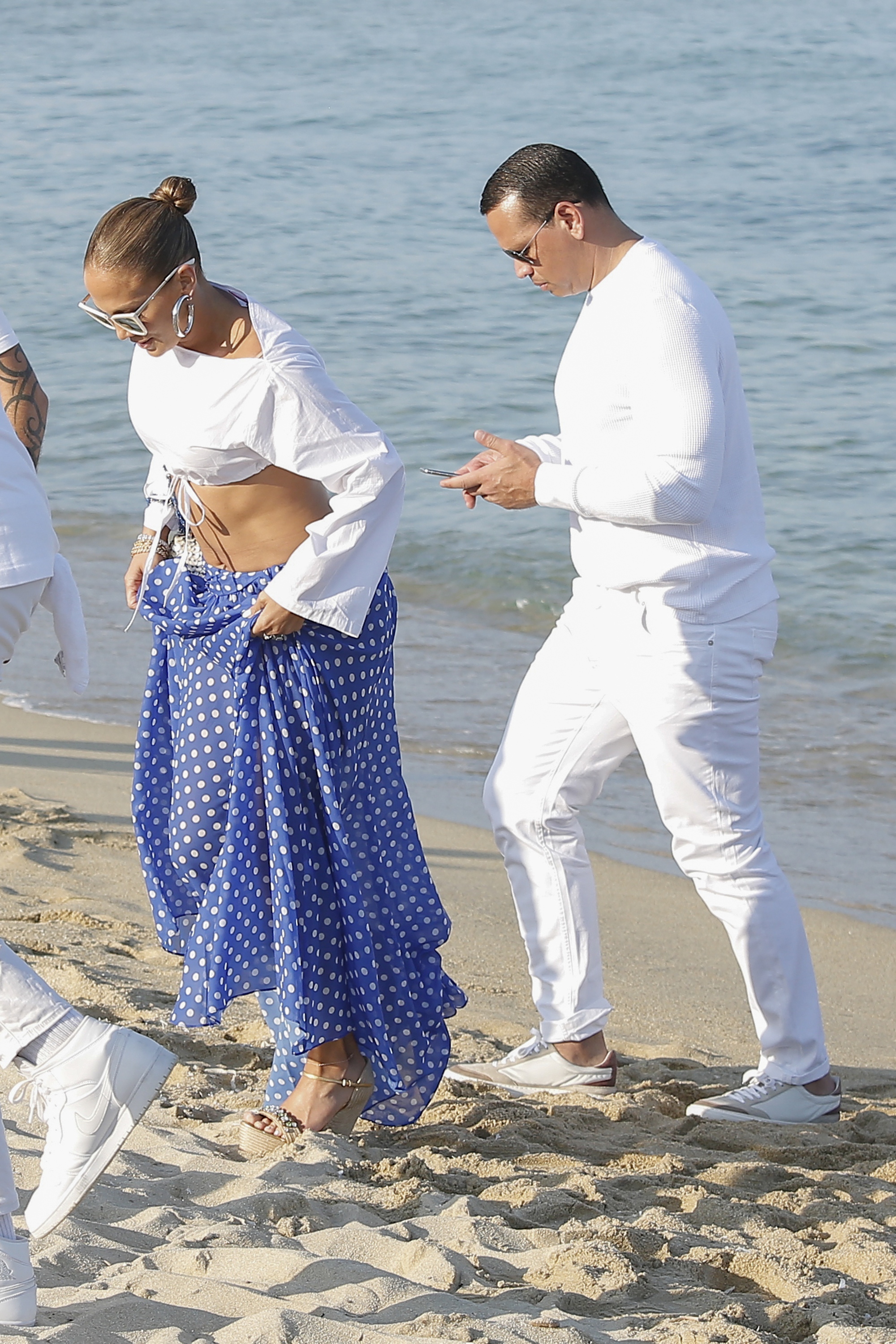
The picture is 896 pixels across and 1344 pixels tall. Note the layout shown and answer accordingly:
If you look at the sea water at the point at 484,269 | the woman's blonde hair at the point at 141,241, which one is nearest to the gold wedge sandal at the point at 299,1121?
the woman's blonde hair at the point at 141,241

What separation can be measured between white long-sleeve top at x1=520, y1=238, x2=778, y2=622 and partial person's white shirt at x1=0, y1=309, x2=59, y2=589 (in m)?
1.18

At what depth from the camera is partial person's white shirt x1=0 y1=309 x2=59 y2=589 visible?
238cm

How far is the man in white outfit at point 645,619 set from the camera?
3.24 m

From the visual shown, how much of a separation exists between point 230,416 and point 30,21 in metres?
33.0

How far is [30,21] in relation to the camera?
106ft

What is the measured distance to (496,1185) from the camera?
2.97 m

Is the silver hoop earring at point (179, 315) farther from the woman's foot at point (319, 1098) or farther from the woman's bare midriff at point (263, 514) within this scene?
the woman's foot at point (319, 1098)

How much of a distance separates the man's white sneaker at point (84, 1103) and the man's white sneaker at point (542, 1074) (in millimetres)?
1468

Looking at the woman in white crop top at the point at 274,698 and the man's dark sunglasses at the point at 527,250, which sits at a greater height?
the man's dark sunglasses at the point at 527,250

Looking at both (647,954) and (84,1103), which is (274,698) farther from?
(647,954)

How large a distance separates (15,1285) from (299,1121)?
42.3 inches

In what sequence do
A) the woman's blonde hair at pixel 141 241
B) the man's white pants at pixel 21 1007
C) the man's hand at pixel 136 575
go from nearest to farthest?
the man's white pants at pixel 21 1007 → the woman's blonde hair at pixel 141 241 → the man's hand at pixel 136 575

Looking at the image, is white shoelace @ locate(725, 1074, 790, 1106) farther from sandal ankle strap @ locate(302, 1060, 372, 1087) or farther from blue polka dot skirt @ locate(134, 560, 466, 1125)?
sandal ankle strap @ locate(302, 1060, 372, 1087)

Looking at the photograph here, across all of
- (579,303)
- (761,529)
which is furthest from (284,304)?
(761,529)
